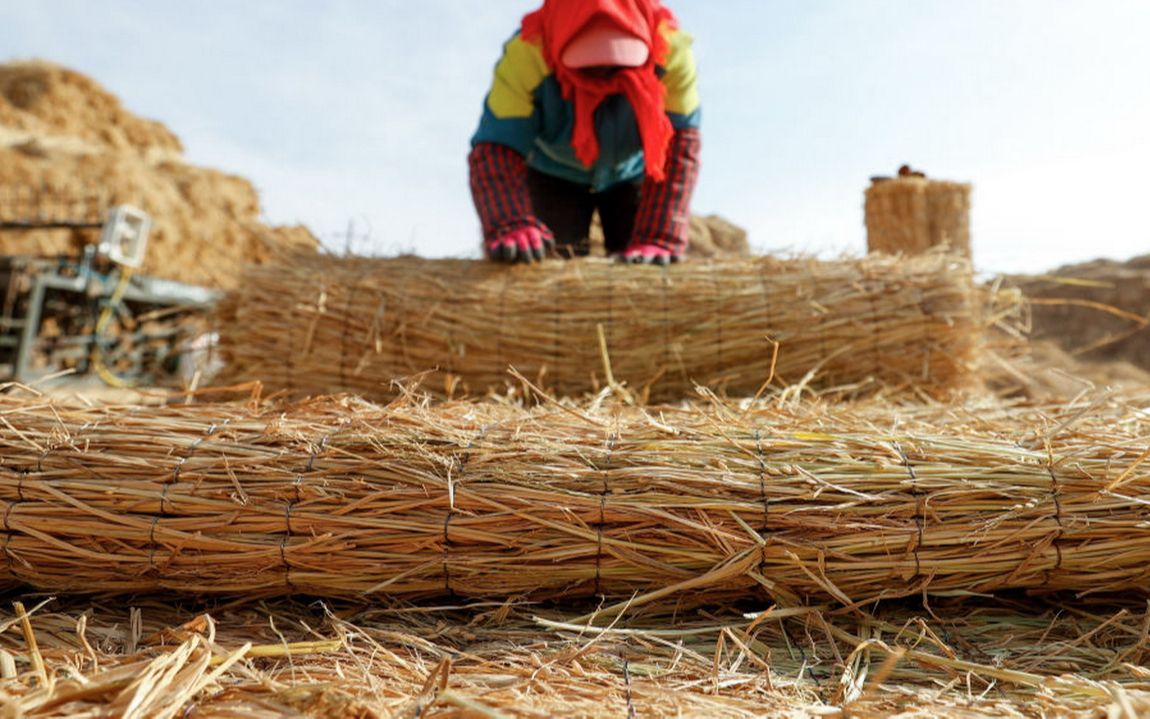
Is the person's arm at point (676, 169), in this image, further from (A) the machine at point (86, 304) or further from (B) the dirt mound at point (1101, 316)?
(B) the dirt mound at point (1101, 316)

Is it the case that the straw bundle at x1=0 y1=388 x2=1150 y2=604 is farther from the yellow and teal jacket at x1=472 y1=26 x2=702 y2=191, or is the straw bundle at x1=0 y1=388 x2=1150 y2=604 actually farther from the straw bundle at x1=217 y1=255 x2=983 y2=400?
the yellow and teal jacket at x1=472 y1=26 x2=702 y2=191

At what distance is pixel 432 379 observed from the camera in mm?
1921

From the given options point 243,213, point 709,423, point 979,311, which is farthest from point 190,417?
point 243,213

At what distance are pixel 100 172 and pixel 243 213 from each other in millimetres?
2928

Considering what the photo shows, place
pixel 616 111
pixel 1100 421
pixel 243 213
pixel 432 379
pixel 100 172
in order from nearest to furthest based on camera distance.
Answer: pixel 1100 421 < pixel 432 379 < pixel 616 111 < pixel 100 172 < pixel 243 213

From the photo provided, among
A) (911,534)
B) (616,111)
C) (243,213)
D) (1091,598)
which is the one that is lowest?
(1091,598)

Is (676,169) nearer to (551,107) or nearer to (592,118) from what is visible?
(592,118)

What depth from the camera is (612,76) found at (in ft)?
6.96

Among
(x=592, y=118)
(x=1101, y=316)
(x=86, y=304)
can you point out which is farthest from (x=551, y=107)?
(x=1101, y=316)

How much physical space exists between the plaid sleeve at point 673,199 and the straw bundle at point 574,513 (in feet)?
4.36

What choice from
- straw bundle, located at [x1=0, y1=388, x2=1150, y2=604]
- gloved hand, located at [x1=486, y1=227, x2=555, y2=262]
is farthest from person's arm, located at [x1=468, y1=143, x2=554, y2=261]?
straw bundle, located at [x1=0, y1=388, x2=1150, y2=604]

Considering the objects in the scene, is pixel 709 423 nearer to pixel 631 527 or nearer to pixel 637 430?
pixel 637 430

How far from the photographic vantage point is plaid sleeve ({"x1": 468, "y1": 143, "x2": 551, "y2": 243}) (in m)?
2.18

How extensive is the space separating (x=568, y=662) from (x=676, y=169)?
179 centimetres
